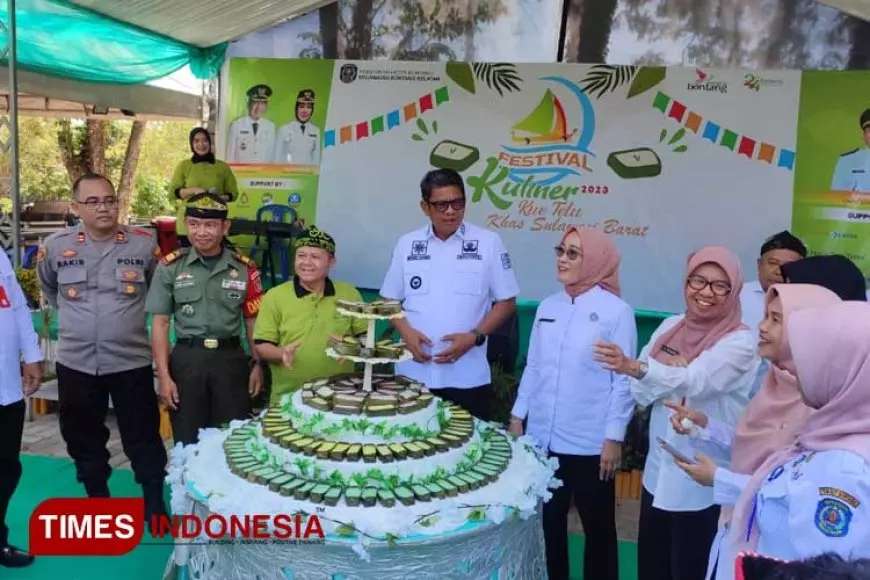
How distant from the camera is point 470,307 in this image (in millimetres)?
2971

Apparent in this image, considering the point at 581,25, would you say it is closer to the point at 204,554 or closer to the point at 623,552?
the point at 623,552

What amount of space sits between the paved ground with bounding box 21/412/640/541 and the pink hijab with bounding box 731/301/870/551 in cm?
222

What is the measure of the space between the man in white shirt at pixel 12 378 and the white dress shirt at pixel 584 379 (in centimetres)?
212

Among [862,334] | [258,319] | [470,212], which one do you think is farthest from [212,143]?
[862,334]

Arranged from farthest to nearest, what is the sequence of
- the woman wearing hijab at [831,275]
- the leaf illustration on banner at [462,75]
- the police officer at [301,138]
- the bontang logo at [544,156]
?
1. the police officer at [301,138]
2. the leaf illustration on banner at [462,75]
3. the bontang logo at [544,156]
4. the woman wearing hijab at [831,275]

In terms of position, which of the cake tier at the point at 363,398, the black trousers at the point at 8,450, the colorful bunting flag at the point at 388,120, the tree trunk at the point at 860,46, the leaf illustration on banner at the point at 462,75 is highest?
the tree trunk at the point at 860,46

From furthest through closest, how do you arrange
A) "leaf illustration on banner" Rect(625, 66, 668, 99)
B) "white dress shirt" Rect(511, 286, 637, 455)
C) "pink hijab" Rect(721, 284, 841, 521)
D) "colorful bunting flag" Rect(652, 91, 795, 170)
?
1. "leaf illustration on banner" Rect(625, 66, 668, 99)
2. "colorful bunting flag" Rect(652, 91, 795, 170)
3. "white dress shirt" Rect(511, 286, 637, 455)
4. "pink hijab" Rect(721, 284, 841, 521)

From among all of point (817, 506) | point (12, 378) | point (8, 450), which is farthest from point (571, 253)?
point (8, 450)

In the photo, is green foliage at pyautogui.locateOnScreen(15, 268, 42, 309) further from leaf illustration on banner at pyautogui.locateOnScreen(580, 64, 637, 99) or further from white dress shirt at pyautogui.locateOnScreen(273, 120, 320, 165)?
leaf illustration on banner at pyautogui.locateOnScreen(580, 64, 637, 99)

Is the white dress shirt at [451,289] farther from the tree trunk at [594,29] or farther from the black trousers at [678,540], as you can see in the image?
the tree trunk at [594,29]

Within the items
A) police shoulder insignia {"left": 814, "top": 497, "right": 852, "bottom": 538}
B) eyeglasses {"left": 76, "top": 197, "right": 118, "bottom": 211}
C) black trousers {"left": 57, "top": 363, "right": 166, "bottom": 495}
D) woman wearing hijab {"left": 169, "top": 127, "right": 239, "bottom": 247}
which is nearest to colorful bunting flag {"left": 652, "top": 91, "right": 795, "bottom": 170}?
woman wearing hijab {"left": 169, "top": 127, "right": 239, "bottom": 247}

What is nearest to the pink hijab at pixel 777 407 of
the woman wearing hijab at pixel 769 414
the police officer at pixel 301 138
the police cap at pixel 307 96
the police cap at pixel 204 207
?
the woman wearing hijab at pixel 769 414

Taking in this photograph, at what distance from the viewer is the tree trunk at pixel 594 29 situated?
5188 millimetres

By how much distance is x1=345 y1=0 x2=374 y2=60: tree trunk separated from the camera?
18.3 feet
